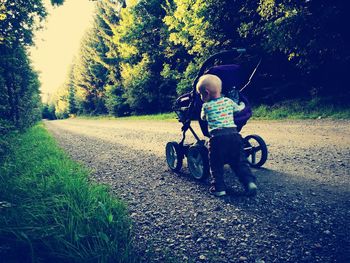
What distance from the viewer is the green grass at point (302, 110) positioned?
376 inches

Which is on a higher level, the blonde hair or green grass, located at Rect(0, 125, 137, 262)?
the blonde hair

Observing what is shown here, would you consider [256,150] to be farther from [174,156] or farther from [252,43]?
[252,43]

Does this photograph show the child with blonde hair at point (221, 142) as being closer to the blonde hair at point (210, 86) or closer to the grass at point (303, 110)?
the blonde hair at point (210, 86)

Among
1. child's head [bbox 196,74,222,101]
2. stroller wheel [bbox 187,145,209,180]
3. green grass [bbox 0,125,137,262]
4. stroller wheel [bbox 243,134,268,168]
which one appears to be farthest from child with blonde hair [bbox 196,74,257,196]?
green grass [bbox 0,125,137,262]

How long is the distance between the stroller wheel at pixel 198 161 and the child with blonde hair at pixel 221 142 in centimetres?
36

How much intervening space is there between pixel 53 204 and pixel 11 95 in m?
12.9

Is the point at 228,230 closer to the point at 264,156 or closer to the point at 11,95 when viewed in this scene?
the point at 264,156

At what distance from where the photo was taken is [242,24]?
12461 millimetres

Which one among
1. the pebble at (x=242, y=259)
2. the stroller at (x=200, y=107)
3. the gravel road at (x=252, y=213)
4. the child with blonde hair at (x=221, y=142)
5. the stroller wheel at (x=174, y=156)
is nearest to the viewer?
the pebble at (x=242, y=259)

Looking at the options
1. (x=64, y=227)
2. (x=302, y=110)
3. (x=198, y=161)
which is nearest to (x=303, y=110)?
(x=302, y=110)

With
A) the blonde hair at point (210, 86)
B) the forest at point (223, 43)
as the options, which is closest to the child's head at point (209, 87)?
the blonde hair at point (210, 86)

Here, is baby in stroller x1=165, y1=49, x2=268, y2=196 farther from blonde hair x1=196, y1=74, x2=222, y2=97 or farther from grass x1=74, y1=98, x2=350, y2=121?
grass x1=74, y1=98, x2=350, y2=121

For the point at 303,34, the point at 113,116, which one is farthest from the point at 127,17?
the point at 303,34

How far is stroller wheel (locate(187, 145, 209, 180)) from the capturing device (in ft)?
11.6
